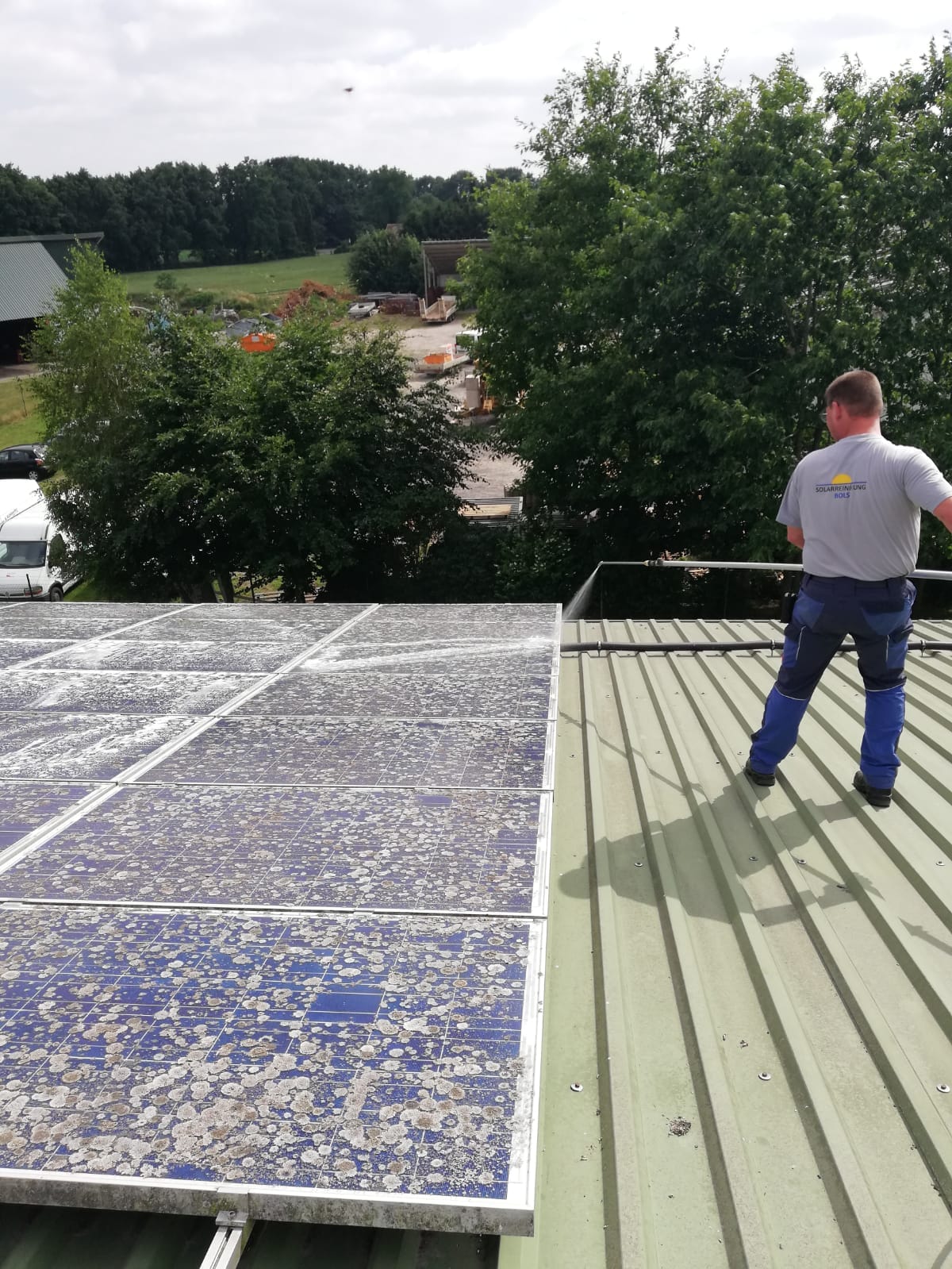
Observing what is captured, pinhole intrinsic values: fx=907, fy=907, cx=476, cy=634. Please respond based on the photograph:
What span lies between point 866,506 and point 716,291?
1362 centimetres

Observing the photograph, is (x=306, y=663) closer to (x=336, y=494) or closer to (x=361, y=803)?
(x=361, y=803)

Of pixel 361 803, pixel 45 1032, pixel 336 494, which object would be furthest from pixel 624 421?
pixel 45 1032

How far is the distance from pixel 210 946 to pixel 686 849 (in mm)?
2127

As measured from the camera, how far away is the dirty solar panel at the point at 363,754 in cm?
293

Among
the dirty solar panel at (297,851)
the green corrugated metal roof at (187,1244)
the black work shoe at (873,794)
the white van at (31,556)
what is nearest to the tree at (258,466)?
the white van at (31,556)

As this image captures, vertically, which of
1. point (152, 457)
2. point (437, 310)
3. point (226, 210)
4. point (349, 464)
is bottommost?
point (349, 464)

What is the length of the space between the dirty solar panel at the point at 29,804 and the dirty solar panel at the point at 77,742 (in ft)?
0.25

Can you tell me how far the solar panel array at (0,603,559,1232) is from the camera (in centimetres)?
143

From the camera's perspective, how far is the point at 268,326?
21.1 metres

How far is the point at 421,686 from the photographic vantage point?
13.4ft

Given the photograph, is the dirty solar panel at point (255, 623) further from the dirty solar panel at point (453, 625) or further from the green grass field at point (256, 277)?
the green grass field at point (256, 277)

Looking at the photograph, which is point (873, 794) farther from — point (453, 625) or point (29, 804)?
point (29, 804)

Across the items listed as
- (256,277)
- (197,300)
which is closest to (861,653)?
(197,300)

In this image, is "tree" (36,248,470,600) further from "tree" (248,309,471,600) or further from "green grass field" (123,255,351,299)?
"green grass field" (123,255,351,299)
